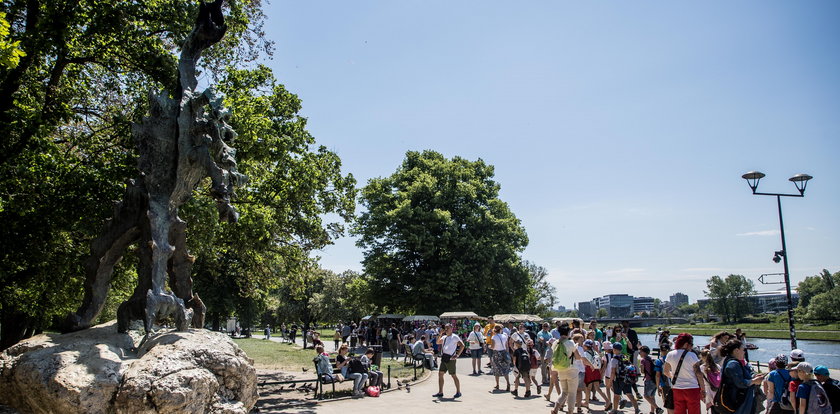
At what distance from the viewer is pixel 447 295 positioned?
34.7 m

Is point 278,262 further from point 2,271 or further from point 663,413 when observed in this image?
point 663,413

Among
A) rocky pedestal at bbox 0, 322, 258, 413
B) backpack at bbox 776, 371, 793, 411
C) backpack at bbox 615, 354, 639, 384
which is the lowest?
backpack at bbox 615, 354, 639, 384

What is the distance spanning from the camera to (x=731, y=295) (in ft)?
314

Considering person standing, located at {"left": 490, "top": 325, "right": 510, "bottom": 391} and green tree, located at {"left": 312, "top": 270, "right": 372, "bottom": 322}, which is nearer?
person standing, located at {"left": 490, "top": 325, "right": 510, "bottom": 391}

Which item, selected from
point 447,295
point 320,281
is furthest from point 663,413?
point 320,281

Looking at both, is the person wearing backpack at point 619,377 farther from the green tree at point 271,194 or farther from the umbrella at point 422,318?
the umbrella at point 422,318

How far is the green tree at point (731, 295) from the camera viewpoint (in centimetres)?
9450

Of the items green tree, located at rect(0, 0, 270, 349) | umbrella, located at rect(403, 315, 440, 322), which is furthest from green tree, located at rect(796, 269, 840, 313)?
green tree, located at rect(0, 0, 270, 349)

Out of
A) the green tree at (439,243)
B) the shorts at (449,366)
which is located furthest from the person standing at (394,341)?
the shorts at (449,366)

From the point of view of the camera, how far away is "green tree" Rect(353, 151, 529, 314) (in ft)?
116

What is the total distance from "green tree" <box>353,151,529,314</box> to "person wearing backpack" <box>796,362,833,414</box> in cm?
2778

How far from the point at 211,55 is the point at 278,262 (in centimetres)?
832

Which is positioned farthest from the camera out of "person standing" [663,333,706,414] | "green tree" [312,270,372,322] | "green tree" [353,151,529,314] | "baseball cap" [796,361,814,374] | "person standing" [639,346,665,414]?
"green tree" [312,270,372,322]

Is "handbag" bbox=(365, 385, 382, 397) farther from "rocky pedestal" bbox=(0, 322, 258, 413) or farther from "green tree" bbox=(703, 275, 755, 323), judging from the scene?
"green tree" bbox=(703, 275, 755, 323)
